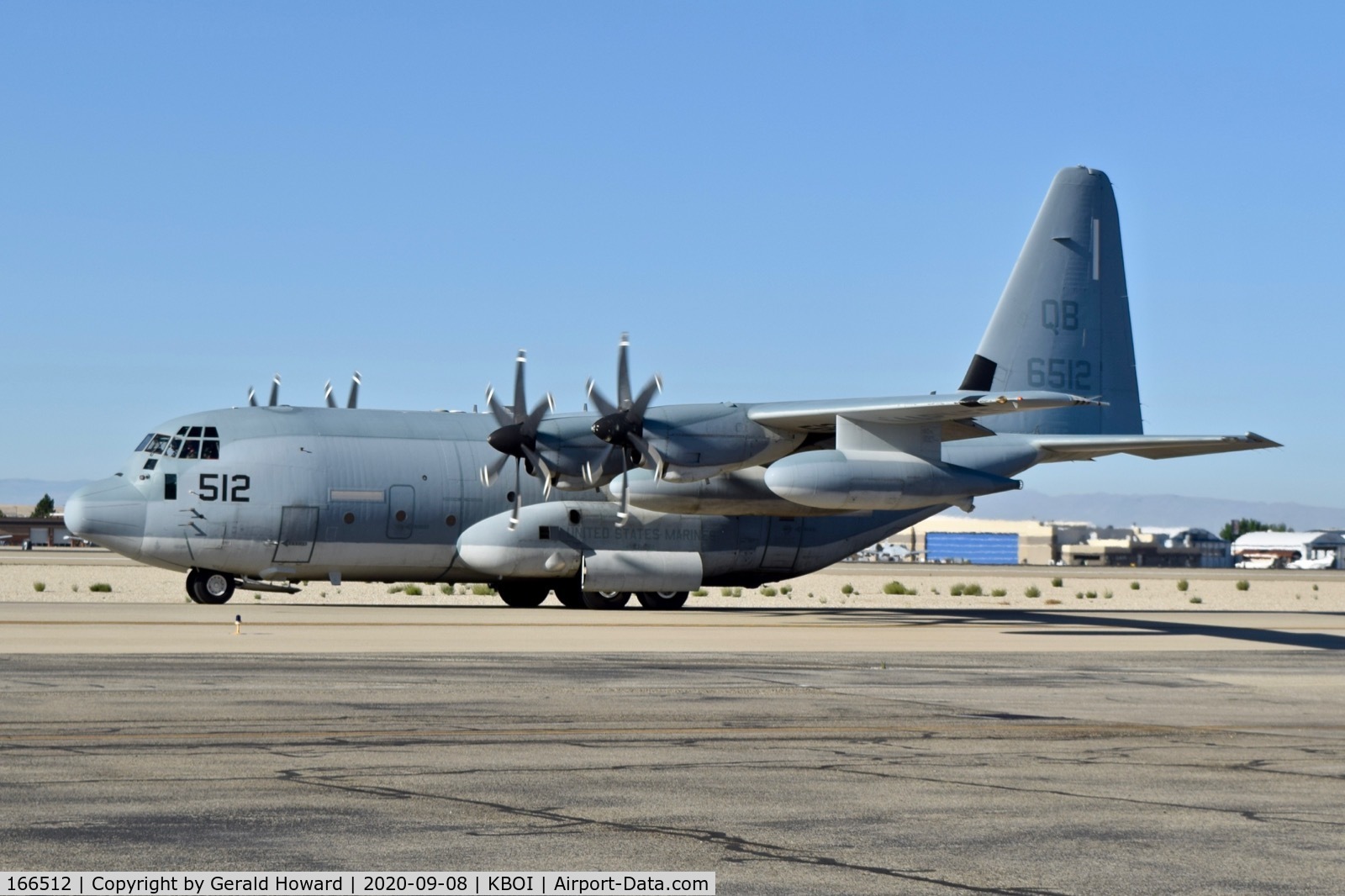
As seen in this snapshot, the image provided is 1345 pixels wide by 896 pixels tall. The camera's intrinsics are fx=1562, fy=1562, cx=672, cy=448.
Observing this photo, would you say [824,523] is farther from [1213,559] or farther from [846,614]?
[1213,559]

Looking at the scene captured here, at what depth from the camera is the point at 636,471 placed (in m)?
36.6

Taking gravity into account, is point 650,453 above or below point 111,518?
above

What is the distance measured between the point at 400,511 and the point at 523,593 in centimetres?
545

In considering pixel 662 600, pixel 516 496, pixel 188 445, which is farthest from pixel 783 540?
pixel 188 445

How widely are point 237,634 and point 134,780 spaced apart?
15.9 metres

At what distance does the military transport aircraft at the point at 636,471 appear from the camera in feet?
107

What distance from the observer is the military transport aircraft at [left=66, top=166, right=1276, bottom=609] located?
107ft

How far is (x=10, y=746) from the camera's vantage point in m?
13.2

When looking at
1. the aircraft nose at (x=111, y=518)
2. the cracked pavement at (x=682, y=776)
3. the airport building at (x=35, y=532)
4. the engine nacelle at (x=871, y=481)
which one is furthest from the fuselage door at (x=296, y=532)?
the airport building at (x=35, y=532)

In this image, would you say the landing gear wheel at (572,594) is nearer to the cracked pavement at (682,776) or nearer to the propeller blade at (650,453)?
the propeller blade at (650,453)

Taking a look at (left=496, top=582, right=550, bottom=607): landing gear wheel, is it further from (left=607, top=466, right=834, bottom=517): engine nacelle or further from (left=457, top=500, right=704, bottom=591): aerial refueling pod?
(left=607, top=466, right=834, bottom=517): engine nacelle

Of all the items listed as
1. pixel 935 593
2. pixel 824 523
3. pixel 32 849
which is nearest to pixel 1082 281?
pixel 824 523
